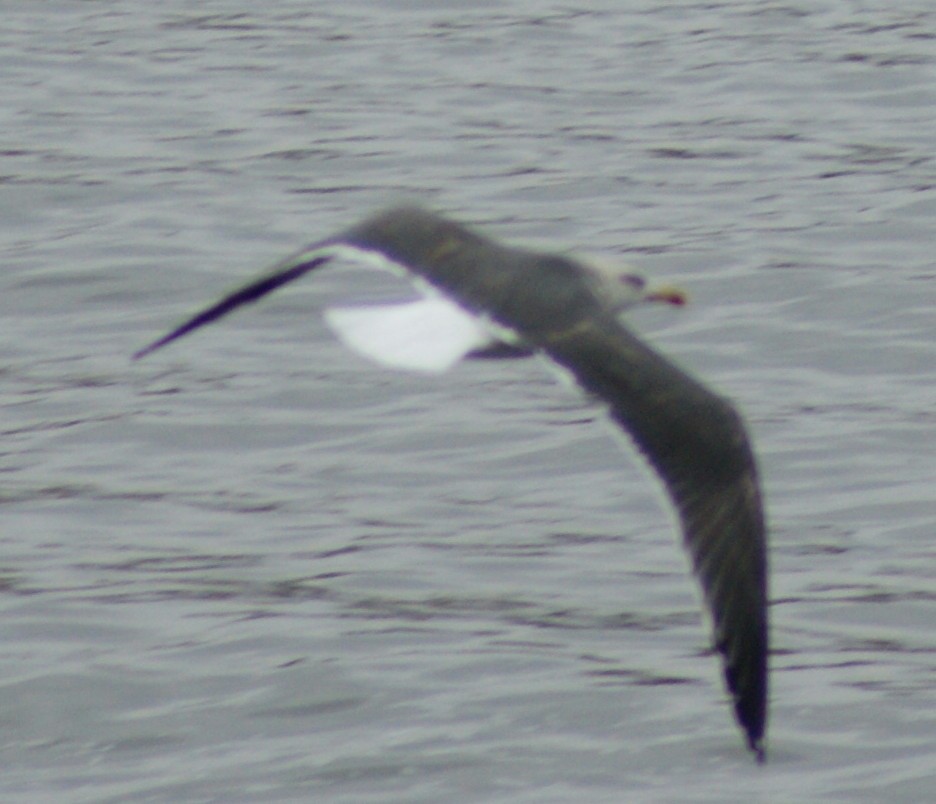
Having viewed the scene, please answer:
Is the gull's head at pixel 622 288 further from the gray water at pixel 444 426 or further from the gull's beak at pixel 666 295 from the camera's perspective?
the gray water at pixel 444 426

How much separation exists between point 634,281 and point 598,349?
94 centimetres

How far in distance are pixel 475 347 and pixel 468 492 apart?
78.9 inches

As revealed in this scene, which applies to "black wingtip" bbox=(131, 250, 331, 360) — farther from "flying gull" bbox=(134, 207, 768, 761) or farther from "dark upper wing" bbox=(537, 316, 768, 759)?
"dark upper wing" bbox=(537, 316, 768, 759)

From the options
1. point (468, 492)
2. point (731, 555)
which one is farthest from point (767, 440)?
point (731, 555)

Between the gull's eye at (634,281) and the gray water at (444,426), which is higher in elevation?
the gull's eye at (634,281)

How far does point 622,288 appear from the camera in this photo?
6.52 metres

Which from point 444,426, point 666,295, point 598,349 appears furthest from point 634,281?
point 444,426

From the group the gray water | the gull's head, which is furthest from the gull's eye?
the gray water

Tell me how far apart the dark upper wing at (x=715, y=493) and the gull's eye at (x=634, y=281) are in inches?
39.4

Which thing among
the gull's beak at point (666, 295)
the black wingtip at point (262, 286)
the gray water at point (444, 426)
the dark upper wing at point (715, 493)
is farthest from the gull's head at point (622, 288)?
the gray water at point (444, 426)

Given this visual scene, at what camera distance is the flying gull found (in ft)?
17.9

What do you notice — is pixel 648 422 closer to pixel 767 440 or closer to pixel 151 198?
pixel 767 440

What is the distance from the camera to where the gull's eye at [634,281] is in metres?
6.57

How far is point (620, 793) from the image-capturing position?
6281mm
